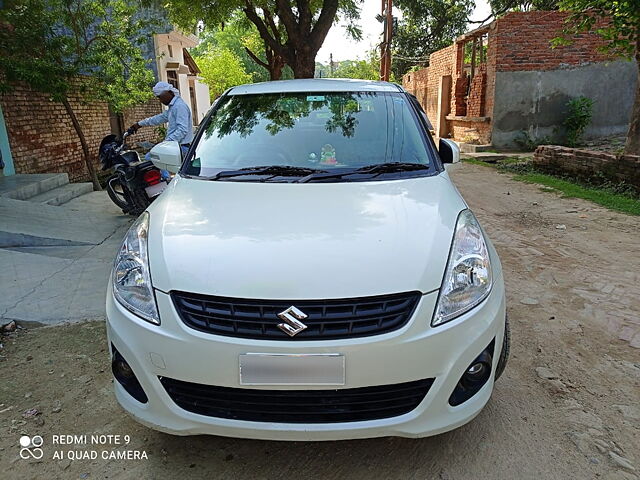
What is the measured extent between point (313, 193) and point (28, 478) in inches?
70.0

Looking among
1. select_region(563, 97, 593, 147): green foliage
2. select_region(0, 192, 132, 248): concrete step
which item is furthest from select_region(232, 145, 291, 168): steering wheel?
select_region(563, 97, 593, 147): green foliage

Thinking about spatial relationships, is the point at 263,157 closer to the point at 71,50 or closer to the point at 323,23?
the point at 71,50

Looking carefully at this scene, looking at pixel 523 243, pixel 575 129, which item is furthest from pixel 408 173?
pixel 575 129

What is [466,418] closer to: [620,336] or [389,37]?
[620,336]

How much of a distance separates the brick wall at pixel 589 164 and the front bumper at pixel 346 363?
6.29m

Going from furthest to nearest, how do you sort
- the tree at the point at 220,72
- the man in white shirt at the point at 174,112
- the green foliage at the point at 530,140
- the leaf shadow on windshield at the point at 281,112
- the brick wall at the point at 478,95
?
the tree at the point at 220,72 < the brick wall at the point at 478,95 < the green foliage at the point at 530,140 < the man in white shirt at the point at 174,112 < the leaf shadow on windshield at the point at 281,112

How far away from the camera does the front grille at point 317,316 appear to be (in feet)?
5.62

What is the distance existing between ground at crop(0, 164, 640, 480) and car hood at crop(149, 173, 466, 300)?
822mm

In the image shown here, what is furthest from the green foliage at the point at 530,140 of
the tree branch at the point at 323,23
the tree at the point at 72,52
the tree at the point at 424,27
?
the tree at the point at 424,27

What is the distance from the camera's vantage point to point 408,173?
8.80 ft

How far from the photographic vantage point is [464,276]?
191 cm

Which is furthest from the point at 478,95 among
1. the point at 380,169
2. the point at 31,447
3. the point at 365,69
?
the point at 365,69

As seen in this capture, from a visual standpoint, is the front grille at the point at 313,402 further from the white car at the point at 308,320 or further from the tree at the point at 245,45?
the tree at the point at 245,45

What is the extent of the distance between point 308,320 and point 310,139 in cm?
160
